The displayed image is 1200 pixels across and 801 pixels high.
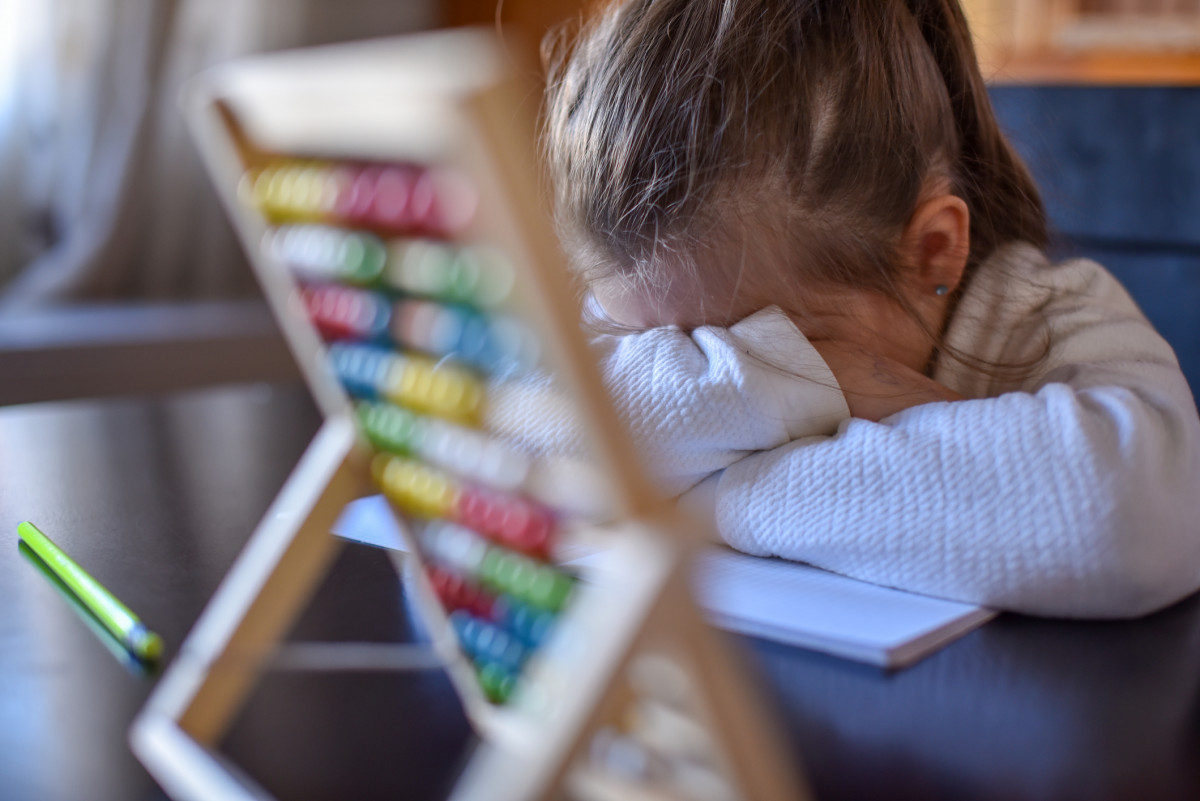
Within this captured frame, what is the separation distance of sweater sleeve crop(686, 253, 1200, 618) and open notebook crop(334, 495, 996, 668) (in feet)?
0.04

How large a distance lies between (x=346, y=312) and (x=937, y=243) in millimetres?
536

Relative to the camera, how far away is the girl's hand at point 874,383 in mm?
726

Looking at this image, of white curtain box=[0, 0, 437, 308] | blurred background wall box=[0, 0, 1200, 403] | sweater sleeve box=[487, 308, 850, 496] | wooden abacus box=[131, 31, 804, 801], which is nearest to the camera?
wooden abacus box=[131, 31, 804, 801]

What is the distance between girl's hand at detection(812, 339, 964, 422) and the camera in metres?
0.73

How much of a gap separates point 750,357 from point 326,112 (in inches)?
16.1

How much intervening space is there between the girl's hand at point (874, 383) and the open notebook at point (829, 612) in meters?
0.13

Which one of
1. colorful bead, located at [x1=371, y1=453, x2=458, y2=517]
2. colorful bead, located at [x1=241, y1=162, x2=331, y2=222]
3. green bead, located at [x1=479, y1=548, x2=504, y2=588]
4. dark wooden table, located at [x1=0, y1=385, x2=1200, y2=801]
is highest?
colorful bead, located at [x1=241, y1=162, x2=331, y2=222]

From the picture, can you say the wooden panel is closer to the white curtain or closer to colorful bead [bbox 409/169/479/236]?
the white curtain

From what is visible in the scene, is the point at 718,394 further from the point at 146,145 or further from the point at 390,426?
the point at 146,145

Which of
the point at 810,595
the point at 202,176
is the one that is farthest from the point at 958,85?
the point at 202,176

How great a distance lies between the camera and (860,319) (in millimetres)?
805

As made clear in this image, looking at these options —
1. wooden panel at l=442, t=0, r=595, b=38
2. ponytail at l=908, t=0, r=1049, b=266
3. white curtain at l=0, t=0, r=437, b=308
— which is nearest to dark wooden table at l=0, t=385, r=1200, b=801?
ponytail at l=908, t=0, r=1049, b=266

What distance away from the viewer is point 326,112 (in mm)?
335

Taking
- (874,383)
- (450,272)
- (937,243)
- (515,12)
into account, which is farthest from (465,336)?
(515,12)
